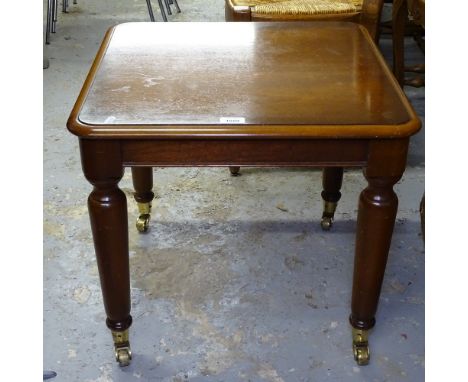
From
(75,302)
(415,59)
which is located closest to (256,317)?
(75,302)

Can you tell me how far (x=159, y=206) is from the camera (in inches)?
87.0

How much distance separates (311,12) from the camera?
2338 millimetres

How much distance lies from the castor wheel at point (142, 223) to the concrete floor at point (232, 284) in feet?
0.10

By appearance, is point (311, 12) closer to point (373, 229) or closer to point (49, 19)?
point (373, 229)

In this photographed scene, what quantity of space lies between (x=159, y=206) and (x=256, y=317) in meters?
0.63

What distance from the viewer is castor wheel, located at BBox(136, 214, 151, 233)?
81.0 inches

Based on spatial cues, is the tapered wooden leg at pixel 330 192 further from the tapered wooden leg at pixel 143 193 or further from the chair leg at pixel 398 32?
the chair leg at pixel 398 32

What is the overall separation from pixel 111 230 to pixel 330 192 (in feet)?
2.76

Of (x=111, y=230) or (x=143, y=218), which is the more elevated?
(x=111, y=230)

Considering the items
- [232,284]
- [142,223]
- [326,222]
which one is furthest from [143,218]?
[326,222]

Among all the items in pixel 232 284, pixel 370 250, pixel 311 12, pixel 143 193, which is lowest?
pixel 232 284

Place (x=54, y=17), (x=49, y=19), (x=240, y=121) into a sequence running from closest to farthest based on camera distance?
(x=240, y=121) < (x=49, y=19) < (x=54, y=17)

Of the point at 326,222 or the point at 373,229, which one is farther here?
the point at 326,222

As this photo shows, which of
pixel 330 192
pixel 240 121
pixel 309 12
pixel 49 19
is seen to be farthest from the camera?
pixel 49 19
